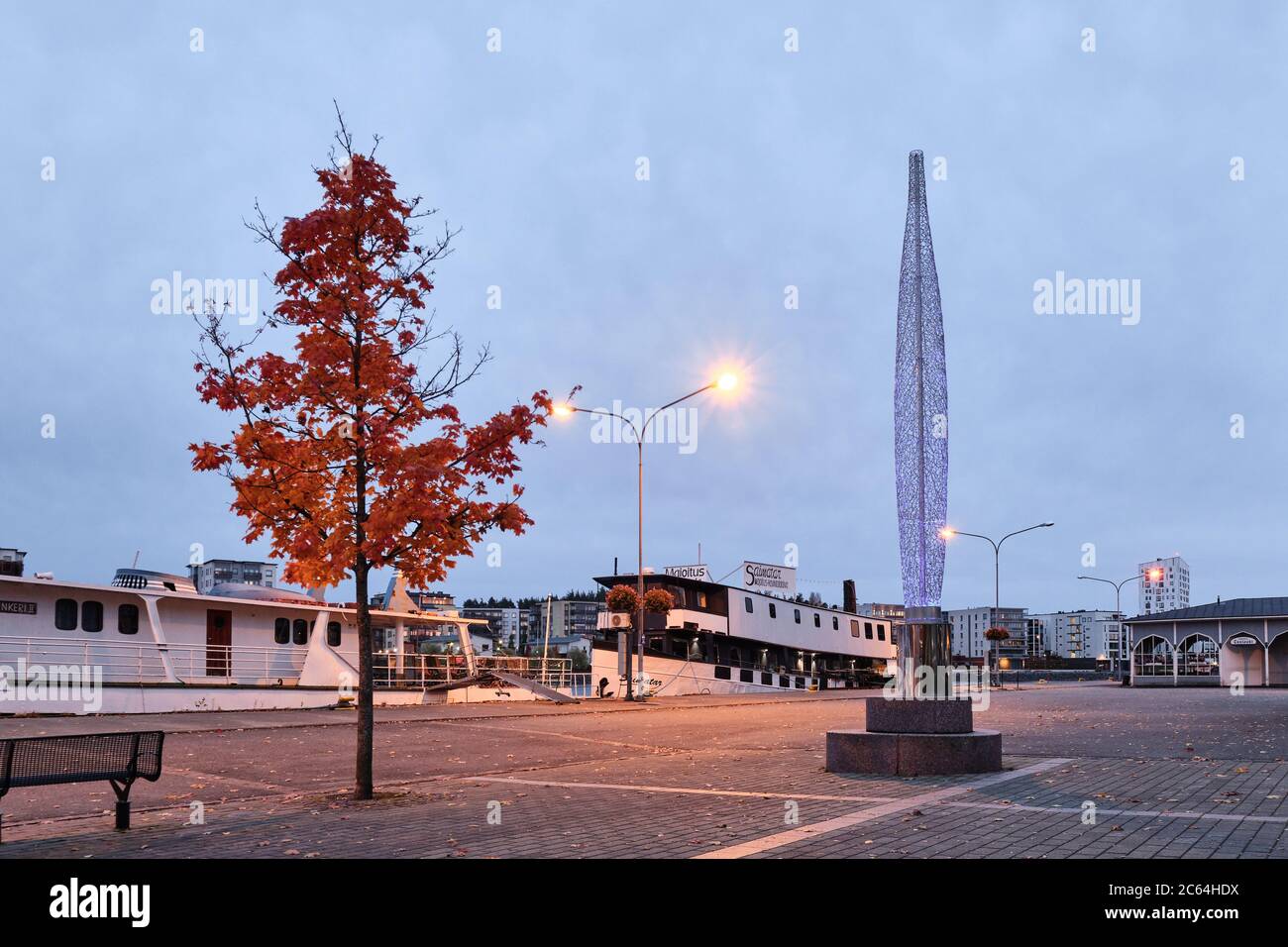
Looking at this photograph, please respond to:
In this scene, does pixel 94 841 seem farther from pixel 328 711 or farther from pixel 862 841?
pixel 328 711

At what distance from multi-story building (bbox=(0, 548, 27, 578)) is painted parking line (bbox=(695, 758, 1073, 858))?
22.8 m

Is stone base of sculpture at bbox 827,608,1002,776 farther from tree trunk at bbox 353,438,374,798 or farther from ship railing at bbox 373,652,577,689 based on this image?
ship railing at bbox 373,652,577,689

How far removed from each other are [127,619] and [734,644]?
30795mm

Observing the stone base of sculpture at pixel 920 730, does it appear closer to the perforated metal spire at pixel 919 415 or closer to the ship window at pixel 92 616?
the perforated metal spire at pixel 919 415

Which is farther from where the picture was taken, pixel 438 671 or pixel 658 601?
pixel 658 601

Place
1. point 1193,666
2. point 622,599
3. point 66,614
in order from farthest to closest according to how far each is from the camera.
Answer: point 1193,666 → point 622,599 → point 66,614

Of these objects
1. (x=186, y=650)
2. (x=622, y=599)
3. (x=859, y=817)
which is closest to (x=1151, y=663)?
(x=622, y=599)

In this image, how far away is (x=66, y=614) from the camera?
1020 inches

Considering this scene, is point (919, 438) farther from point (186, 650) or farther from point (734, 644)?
point (734, 644)

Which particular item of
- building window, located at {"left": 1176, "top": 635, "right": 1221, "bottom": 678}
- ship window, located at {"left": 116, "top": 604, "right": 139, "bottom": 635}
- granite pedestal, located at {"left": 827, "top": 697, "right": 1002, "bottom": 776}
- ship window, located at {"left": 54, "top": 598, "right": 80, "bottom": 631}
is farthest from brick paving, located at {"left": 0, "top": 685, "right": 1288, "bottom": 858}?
building window, located at {"left": 1176, "top": 635, "right": 1221, "bottom": 678}

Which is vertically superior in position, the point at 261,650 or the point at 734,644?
the point at 261,650

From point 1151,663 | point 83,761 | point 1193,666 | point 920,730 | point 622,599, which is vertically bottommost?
point 1193,666

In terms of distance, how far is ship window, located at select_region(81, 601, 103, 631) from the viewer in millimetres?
26328

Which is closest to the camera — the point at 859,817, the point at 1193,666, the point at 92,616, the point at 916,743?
the point at 859,817
